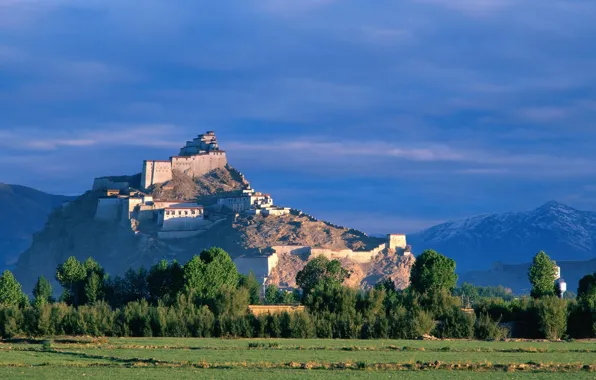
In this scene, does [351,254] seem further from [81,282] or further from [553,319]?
[553,319]

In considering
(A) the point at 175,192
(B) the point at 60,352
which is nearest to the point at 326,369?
(B) the point at 60,352

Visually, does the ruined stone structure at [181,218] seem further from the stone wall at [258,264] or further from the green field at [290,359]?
the green field at [290,359]

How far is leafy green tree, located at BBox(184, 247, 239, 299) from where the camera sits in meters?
77.9

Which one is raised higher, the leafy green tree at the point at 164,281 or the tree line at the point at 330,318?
the leafy green tree at the point at 164,281

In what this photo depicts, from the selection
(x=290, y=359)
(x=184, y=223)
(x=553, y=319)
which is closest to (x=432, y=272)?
(x=553, y=319)

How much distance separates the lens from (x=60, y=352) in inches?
1639

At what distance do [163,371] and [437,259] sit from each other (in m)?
54.3

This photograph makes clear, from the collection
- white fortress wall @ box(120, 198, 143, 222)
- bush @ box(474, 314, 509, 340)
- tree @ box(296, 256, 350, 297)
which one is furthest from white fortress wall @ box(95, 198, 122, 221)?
bush @ box(474, 314, 509, 340)

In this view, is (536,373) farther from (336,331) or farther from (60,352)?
(336,331)

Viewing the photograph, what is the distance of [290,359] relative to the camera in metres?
38.2

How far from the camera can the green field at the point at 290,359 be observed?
3319cm

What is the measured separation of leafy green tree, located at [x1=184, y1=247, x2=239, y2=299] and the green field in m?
28.2

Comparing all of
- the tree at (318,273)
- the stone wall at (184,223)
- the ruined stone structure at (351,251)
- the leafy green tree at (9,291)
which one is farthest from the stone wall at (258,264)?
the leafy green tree at (9,291)

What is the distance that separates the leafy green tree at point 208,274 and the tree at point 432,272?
13352 mm
